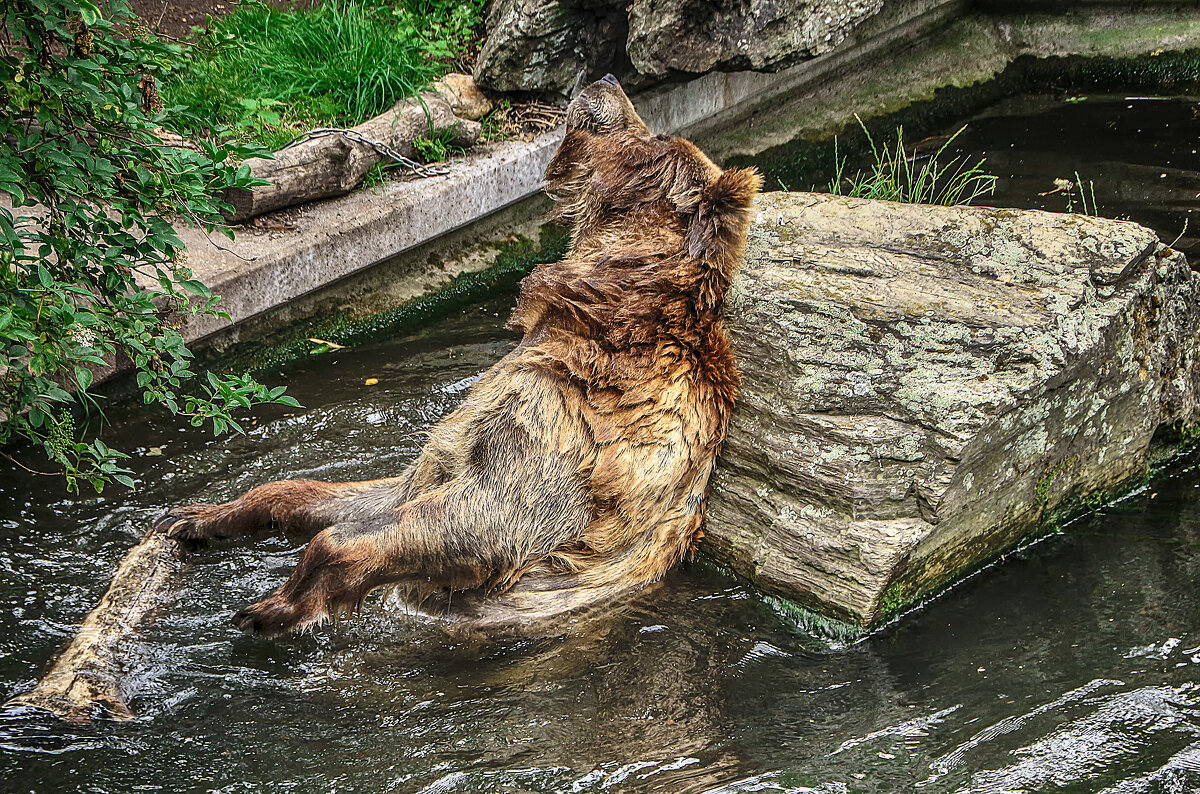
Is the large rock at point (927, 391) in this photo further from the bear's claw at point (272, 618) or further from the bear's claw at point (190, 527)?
the bear's claw at point (190, 527)

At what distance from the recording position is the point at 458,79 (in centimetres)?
738

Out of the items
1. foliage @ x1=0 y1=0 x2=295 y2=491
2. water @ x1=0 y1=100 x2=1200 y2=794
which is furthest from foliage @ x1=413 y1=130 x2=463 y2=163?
foliage @ x1=0 y1=0 x2=295 y2=491

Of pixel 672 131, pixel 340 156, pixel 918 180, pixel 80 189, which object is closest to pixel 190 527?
pixel 80 189

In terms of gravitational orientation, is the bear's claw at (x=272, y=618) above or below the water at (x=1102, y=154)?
below

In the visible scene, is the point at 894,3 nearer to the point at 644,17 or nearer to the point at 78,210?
the point at 644,17

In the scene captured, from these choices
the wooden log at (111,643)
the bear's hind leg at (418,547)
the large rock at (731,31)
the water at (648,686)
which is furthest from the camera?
the large rock at (731,31)

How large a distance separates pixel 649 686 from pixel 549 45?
193 inches

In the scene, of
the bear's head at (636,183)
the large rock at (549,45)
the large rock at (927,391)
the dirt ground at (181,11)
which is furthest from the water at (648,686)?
the dirt ground at (181,11)

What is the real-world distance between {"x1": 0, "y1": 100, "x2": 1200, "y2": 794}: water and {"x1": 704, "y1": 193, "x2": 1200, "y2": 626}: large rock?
0.23m

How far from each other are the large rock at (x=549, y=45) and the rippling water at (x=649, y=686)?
399cm

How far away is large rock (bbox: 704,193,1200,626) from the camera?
149 inches

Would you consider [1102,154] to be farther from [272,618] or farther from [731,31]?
[272,618]

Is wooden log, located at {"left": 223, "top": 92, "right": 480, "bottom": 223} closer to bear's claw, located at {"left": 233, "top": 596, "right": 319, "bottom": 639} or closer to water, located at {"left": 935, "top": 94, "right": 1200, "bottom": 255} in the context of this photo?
bear's claw, located at {"left": 233, "top": 596, "right": 319, "bottom": 639}

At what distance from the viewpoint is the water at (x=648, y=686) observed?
10.2 feet
